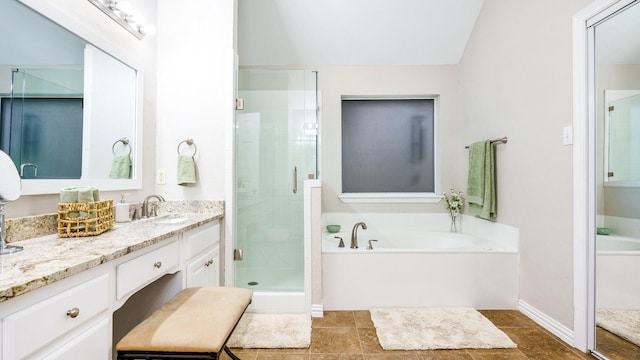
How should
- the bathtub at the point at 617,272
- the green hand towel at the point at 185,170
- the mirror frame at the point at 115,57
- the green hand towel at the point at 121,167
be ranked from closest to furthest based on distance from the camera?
the mirror frame at the point at 115,57
the bathtub at the point at 617,272
the green hand towel at the point at 121,167
the green hand towel at the point at 185,170

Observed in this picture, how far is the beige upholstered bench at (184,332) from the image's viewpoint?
1058mm

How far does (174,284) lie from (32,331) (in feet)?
2.94

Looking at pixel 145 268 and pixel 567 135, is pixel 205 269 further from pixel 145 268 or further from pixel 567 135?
pixel 567 135

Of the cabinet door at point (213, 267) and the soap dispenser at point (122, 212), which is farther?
the cabinet door at point (213, 267)

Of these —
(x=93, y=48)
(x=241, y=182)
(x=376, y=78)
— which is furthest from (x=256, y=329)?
(x=376, y=78)

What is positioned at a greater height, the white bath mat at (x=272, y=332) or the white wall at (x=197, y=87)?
the white wall at (x=197, y=87)

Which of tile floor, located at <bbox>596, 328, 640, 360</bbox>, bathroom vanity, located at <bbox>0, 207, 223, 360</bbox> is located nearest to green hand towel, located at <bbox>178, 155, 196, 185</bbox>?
bathroom vanity, located at <bbox>0, 207, 223, 360</bbox>

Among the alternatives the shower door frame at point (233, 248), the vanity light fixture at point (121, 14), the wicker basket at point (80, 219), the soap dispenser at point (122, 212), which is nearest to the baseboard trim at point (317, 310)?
the shower door frame at point (233, 248)

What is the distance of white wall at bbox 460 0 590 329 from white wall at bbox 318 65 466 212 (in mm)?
526

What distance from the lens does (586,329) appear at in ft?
5.95

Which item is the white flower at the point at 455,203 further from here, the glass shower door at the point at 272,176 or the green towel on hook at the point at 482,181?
the glass shower door at the point at 272,176

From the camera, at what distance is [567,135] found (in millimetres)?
1923

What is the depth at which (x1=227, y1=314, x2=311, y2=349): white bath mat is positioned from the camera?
193 cm

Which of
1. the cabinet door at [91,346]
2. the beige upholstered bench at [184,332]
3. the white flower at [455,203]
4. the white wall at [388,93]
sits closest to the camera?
the cabinet door at [91,346]
